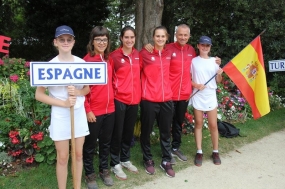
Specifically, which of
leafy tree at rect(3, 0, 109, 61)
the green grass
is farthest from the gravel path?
leafy tree at rect(3, 0, 109, 61)

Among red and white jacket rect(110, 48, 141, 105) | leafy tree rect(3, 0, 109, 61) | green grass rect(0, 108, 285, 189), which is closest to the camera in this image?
red and white jacket rect(110, 48, 141, 105)

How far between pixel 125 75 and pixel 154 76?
39cm

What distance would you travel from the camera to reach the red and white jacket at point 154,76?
147 inches

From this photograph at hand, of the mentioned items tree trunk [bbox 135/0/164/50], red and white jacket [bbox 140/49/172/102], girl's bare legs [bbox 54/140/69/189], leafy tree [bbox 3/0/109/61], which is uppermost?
leafy tree [bbox 3/0/109/61]

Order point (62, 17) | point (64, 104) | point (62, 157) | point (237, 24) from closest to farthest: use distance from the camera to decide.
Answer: point (64, 104)
point (62, 157)
point (237, 24)
point (62, 17)

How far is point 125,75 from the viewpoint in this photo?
357cm

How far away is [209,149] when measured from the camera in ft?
16.2

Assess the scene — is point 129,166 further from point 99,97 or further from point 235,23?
point 235,23

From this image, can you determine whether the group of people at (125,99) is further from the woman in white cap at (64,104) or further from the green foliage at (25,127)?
the green foliage at (25,127)

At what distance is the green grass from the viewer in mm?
3693

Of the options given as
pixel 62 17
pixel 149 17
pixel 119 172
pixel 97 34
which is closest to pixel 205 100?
pixel 119 172

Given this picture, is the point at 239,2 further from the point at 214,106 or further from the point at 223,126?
the point at 214,106

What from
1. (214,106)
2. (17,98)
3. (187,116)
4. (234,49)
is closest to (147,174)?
(214,106)

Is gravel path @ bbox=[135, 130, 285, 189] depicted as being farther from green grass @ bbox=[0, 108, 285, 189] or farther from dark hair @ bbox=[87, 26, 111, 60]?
dark hair @ bbox=[87, 26, 111, 60]
